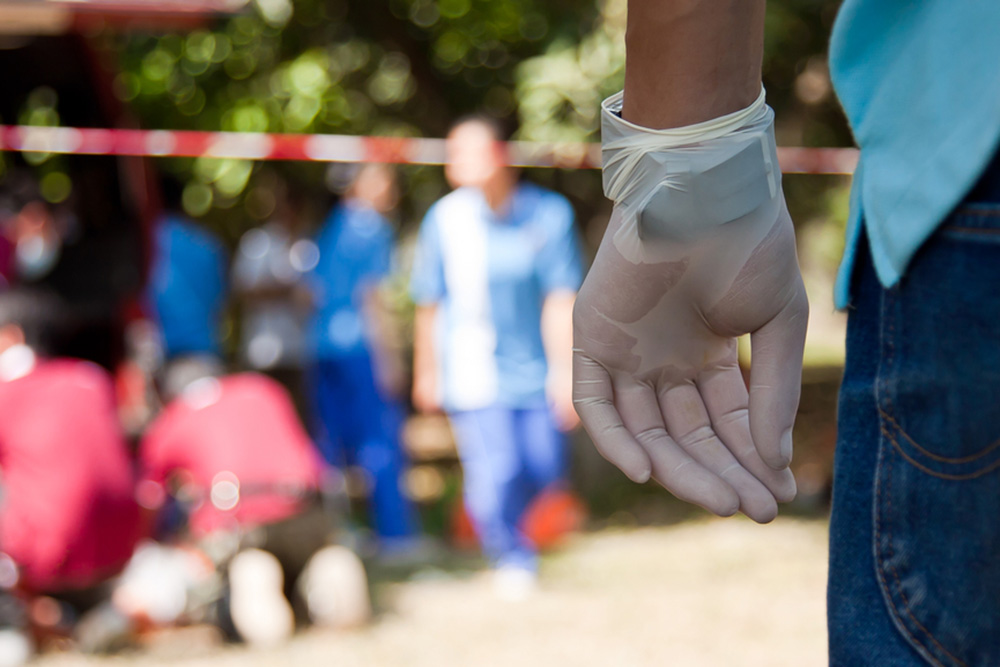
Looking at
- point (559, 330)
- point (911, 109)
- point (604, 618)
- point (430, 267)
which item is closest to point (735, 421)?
point (911, 109)

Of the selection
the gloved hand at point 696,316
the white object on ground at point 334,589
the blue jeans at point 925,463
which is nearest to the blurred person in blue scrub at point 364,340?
the white object on ground at point 334,589

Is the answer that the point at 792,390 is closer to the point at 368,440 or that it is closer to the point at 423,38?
the point at 368,440

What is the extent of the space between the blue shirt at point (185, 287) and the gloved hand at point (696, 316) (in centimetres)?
425

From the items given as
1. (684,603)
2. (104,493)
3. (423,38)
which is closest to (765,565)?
(684,603)

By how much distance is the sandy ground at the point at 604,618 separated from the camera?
3445mm

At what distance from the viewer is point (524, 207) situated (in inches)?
180

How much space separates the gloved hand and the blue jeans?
0.07m

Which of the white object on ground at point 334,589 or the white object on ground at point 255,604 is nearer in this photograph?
the white object on ground at point 255,604

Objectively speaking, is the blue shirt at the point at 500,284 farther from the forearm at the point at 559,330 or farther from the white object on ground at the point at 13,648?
the white object on ground at the point at 13,648

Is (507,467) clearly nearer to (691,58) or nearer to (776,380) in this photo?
(776,380)

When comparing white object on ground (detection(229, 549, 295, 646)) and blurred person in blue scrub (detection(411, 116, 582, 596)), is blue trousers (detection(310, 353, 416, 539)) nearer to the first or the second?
blurred person in blue scrub (detection(411, 116, 582, 596))

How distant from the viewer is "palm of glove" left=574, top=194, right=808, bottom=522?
932 millimetres

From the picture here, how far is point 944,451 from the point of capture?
0.82 metres

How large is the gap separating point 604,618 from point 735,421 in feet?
9.94
